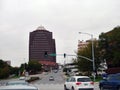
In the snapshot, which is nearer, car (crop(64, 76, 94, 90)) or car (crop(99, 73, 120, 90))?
car (crop(99, 73, 120, 90))

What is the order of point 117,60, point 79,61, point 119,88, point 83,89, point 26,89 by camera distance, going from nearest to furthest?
point 26,89 < point 119,88 < point 83,89 < point 117,60 < point 79,61

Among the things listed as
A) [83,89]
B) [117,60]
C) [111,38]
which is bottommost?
[83,89]

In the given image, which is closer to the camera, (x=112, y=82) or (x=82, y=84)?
(x=112, y=82)

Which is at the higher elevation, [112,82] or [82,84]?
[112,82]

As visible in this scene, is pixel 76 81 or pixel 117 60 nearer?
pixel 76 81

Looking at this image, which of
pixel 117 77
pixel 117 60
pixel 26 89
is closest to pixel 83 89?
pixel 117 77

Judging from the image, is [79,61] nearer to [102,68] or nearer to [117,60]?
Answer: [102,68]

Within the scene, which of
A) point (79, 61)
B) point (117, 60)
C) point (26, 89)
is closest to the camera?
point (26, 89)

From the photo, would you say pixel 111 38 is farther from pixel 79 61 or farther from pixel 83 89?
pixel 83 89

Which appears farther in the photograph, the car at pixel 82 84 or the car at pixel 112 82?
the car at pixel 82 84

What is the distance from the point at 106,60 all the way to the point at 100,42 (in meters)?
4.96

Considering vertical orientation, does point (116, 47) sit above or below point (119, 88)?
above

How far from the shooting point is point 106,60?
96625mm

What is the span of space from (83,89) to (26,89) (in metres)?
23.3
